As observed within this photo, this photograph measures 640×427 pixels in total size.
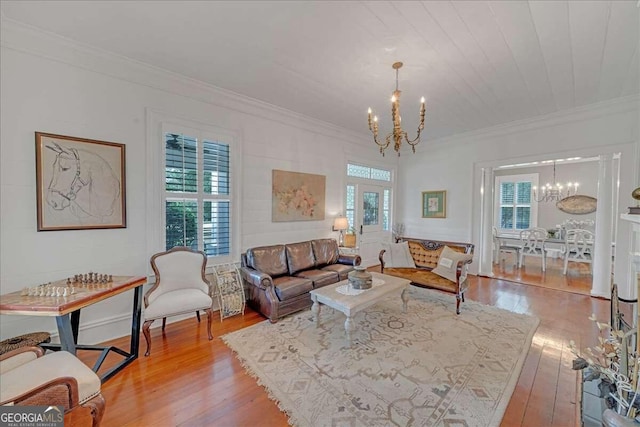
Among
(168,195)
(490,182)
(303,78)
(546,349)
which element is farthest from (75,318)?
A: (490,182)

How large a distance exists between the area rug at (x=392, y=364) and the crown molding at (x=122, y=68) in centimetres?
311

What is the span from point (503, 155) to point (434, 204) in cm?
167

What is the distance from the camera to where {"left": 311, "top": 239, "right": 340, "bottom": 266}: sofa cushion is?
4.45 m

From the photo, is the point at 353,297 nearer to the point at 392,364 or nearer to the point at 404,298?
the point at 392,364

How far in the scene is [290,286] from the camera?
336 centimetres

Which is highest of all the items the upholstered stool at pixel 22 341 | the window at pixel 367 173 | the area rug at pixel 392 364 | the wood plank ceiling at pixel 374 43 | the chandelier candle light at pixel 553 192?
the wood plank ceiling at pixel 374 43

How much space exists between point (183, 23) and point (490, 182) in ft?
19.4

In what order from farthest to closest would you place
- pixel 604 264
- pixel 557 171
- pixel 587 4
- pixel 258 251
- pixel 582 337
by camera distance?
pixel 557 171 < pixel 604 264 < pixel 258 251 < pixel 582 337 < pixel 587 4

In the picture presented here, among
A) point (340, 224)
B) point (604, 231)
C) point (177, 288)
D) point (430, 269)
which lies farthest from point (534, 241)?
point (177, 288)

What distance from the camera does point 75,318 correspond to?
241cm

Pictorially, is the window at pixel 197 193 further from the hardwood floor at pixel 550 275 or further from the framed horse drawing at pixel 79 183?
the hardwood floor at pixel 550 275

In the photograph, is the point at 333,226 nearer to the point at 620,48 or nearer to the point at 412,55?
the point at 412,55

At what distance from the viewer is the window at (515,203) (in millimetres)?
7824

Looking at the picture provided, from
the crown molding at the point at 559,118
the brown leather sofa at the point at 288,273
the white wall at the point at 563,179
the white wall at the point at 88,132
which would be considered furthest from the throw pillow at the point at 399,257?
the white wall at the point at 563,179
